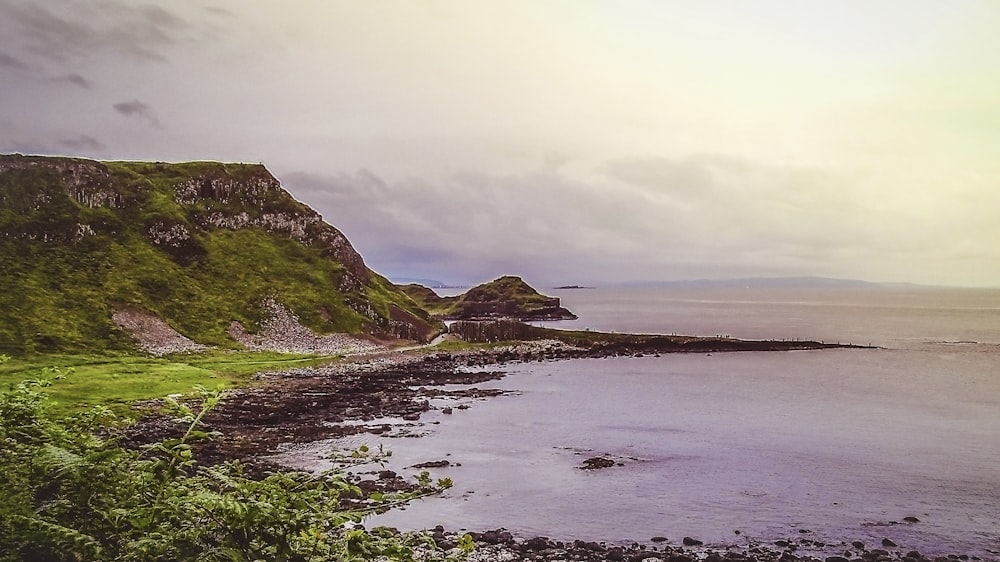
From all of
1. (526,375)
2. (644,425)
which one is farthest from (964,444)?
(526,375)

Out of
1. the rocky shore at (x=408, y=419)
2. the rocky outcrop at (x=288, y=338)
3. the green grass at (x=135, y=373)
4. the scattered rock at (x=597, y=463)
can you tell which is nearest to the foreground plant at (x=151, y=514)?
the rocky shore at (x=408, y=419)

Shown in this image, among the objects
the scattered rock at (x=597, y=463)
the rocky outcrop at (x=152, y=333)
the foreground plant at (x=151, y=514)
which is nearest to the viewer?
the foreground plant at (x=151, y=514)

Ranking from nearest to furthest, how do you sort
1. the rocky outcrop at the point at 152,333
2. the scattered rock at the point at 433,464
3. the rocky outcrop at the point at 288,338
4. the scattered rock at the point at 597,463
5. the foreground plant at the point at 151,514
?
the foreground plant at the point at 151,514 → the scattered rock at the point at 433,464 → the scattered rock at the point at 597,463 → the rocky outcrop at the point at 152,333 → the rocky outcrop at the point at 288,338

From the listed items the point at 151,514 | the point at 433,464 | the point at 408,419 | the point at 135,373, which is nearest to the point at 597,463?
the point at 433,464

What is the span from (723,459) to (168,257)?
349ft

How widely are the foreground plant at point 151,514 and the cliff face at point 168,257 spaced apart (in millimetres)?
86707

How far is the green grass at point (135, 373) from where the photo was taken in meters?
53.1

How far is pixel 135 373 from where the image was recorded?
67.8m

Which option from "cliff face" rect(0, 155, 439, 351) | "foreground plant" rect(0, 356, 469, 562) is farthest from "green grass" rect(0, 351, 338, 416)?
"foreground plant" rect(0, 356, 469, 562)

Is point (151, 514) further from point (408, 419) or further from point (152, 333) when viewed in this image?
point (152, 333)

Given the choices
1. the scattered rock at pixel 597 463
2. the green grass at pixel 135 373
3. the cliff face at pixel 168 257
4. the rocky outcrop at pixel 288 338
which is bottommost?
the scattered rock at pixel 597 463

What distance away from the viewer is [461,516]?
33.6 metres

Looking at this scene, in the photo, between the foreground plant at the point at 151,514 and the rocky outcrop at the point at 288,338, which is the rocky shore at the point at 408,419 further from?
the rocky outcrop at the point at 288,338

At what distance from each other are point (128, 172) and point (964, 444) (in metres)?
144
